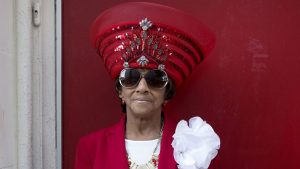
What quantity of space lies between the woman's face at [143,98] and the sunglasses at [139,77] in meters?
0.01

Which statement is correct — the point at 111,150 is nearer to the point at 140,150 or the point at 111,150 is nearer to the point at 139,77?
the point at 140,150

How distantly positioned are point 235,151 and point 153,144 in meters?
0.58

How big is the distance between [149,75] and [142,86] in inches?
2.1

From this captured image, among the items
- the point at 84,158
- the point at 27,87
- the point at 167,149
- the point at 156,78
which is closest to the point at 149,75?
the point at 156,78

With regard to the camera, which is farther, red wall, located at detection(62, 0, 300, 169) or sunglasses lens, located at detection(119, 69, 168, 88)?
red wall, located at detection(62, 0, 300, 169)

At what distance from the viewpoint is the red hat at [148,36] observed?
188 centimetres

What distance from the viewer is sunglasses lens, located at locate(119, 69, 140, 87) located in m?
1.88

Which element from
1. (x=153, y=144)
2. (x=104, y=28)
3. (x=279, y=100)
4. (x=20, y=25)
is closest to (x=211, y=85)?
(x=279, y=100)

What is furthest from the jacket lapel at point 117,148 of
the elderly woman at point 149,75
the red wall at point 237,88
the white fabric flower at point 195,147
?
the red wall at point 237,88

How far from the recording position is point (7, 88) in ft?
6.68

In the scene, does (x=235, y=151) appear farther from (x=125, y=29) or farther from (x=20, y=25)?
(x=20, y=25)

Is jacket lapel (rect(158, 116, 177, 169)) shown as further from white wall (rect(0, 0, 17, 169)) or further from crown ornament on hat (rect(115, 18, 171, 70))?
white wall (rect(0, 0, 17, 169))

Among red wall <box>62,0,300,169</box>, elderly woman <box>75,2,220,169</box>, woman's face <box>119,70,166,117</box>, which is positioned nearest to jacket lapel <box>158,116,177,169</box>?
elderly woman <box>75,2,220,169</box>

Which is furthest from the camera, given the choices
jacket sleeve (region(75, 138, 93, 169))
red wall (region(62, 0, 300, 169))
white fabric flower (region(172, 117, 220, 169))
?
red wall (region(62, 0, 300, 169))
